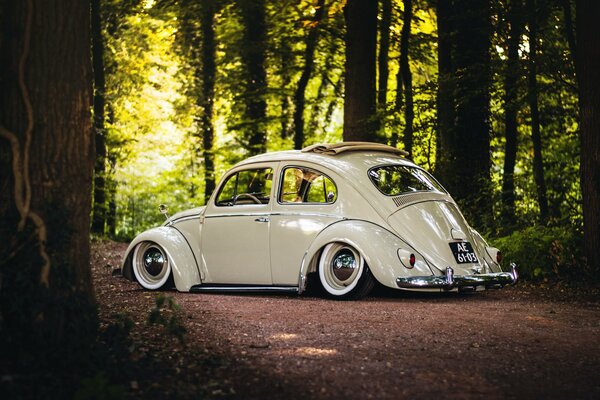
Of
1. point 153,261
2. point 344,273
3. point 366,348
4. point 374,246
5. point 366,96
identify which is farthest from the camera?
point 366,96

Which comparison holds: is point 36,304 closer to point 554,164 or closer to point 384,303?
point 384,303

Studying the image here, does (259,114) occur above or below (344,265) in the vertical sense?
above

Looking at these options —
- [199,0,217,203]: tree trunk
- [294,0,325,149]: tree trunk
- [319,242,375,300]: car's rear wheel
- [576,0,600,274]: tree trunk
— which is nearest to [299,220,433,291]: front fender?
[319,242,375,300]: car's rear wheel

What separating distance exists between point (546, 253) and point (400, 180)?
2.61 metres

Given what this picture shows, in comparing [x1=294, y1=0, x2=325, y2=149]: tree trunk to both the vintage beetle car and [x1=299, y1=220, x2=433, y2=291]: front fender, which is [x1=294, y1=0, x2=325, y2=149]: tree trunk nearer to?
the vintage beetle car

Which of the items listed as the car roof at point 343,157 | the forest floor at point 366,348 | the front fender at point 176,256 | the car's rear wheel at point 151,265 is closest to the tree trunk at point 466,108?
the car roof at point 343,157

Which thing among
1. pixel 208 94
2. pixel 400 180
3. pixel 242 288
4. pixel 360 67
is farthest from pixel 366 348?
pixel 208 94

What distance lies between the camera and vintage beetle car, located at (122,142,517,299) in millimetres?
8461

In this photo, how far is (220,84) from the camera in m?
24.2

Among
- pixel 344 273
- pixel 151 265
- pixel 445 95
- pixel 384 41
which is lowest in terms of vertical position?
pixel 344 273

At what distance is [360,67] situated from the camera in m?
13.9

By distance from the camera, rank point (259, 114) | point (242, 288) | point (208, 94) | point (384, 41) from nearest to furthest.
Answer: point (242, 288), point (384, 41), point (259, 114), point (208, 94)

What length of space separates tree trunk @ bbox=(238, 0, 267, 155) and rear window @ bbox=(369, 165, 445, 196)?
1272 centimetres

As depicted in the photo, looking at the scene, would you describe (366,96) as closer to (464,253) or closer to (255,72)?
(464,253)
